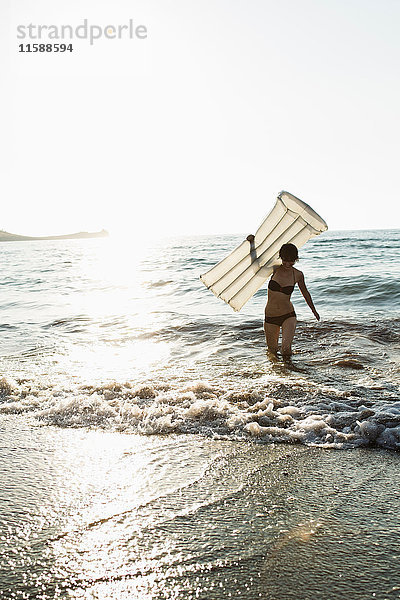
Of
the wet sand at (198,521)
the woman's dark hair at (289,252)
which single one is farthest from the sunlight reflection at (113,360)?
the wet sand at (198,521)

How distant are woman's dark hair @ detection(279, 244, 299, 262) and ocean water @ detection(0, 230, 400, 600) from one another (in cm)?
156

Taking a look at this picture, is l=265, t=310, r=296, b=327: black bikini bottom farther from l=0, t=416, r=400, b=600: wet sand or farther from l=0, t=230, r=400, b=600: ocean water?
l=0, t=416, r=400, b=600: wet sand

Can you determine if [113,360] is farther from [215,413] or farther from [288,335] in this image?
[215,413]

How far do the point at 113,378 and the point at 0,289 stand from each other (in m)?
15.1

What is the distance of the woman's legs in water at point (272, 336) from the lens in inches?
321

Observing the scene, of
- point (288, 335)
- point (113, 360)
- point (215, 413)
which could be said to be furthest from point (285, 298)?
point (215, 413)

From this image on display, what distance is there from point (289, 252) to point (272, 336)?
1480 mm

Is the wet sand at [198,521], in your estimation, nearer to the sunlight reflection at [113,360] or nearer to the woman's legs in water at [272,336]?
the sunlight reflection at [113,360]

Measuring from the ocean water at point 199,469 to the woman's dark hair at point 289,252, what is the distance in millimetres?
1560

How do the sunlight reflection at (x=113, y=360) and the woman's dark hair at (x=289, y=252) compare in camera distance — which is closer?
the sunlight reflection at (x=113, y=360)

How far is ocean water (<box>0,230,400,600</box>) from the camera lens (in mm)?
2318

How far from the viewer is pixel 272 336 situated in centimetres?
819

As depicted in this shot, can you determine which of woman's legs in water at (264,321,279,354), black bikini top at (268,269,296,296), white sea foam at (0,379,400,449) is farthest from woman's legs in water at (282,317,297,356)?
white sea foam at (0,379,400,449)

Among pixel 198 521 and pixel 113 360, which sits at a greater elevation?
pixel 198 521
